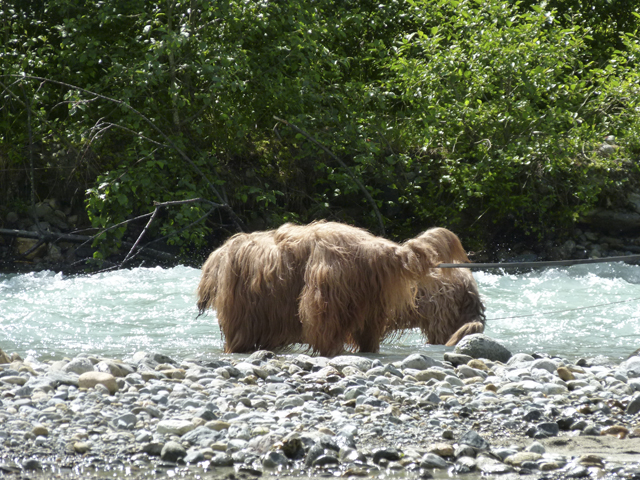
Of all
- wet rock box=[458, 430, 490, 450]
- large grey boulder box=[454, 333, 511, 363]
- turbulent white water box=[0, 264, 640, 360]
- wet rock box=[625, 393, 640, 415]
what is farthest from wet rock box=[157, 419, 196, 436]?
large grey boulder box=[454, 333, 511, 363]

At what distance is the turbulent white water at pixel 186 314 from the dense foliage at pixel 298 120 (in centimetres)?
137

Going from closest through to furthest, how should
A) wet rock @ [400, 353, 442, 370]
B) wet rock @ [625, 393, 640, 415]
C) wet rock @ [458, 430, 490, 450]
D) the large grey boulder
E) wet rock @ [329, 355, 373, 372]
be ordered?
wet rock @ [458, 430, 490, 450] < wet rock @ [625, 393, 640, 415] < wet rock @ [329, 355, 373, 372] < wet rock @ [400, 353, 442, 370] < the large grey boulder

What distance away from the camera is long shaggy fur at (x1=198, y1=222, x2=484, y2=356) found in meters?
4.88

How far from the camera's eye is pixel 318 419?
3326 millimetres

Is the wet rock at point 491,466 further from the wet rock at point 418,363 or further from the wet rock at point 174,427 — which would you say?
the wet rock at point 418,363

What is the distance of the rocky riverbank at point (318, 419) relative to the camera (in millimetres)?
2801

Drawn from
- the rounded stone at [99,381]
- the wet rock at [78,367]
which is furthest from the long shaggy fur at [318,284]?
the rounded stone at [99,381]

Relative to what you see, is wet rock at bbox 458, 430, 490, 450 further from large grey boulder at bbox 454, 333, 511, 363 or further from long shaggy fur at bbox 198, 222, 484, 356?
large grey boulder at bbox 454, 333, 511, 363

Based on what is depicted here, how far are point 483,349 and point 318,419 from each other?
2.01 m

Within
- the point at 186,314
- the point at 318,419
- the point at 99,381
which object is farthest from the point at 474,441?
the point at 186,314

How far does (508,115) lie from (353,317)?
6.78 m

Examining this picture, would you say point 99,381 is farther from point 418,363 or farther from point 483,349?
point 483,349

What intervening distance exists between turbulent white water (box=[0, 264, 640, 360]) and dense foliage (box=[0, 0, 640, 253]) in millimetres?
1366

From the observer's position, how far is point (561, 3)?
48.1 feet
